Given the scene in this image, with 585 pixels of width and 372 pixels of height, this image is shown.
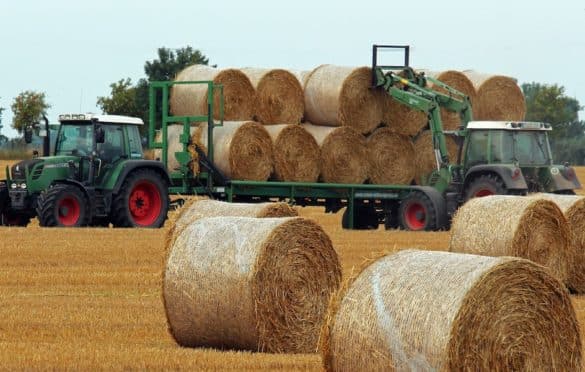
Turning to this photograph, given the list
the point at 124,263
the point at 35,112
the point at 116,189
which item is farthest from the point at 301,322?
the point at 35,112

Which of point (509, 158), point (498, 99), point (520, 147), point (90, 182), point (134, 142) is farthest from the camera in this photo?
point (498, 99)

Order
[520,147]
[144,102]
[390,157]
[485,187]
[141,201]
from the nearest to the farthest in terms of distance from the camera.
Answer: [485,187] → [141,201] → [520,147] → [390,157] → [144,102]

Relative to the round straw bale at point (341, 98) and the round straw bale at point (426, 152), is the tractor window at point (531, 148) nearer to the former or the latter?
the round straw bale at point (426, 152)

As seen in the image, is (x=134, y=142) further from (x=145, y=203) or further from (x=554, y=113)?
(x=554, y=113)

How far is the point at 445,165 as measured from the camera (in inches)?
1045

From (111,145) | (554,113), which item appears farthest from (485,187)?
(554,113)

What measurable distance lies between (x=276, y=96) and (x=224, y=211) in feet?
32.7

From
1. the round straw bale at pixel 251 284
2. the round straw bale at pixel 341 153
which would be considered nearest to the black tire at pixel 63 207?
the round straw bale at pixel 341 153

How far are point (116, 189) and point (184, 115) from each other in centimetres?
280

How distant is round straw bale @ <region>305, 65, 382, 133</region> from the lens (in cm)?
2623

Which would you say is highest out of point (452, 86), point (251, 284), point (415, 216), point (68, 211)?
point (452, 86)

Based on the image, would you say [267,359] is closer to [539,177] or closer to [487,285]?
[487,285]

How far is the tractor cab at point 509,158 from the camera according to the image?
25.0 m

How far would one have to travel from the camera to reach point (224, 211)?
1628 cm
